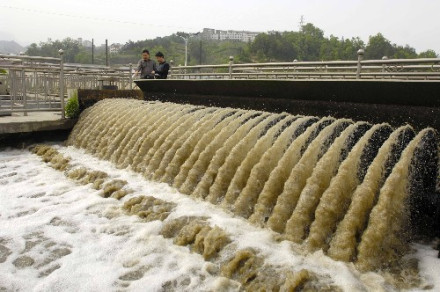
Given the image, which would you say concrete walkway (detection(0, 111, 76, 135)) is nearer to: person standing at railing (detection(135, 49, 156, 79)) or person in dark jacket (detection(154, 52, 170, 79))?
person standing at railing (detection(135, 49, 156, 79))

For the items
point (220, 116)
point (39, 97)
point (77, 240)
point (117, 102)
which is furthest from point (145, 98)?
point (77, 240)

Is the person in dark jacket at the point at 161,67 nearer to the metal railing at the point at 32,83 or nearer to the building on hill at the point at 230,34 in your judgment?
the metal railing at the point at 32,83

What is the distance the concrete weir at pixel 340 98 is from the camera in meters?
4.04

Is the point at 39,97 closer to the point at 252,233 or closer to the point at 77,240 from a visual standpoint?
the point at 77,240

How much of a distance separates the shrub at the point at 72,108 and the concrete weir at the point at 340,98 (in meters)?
3.32

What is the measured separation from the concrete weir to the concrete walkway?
133 inches

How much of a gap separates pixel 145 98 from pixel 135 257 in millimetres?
6489

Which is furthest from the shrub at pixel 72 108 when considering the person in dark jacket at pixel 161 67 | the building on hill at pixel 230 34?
the building on hill at pixel 230 34

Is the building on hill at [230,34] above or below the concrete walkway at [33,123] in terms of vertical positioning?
above

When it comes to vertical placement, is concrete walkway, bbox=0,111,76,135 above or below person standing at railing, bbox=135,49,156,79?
below

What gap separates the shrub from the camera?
915cm

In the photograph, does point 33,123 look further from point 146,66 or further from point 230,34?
point 230,34

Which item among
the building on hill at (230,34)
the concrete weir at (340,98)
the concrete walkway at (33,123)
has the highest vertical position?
the building on hill at (230,34)

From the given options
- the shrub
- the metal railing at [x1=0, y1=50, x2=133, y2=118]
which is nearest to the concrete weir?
A: the shrub
